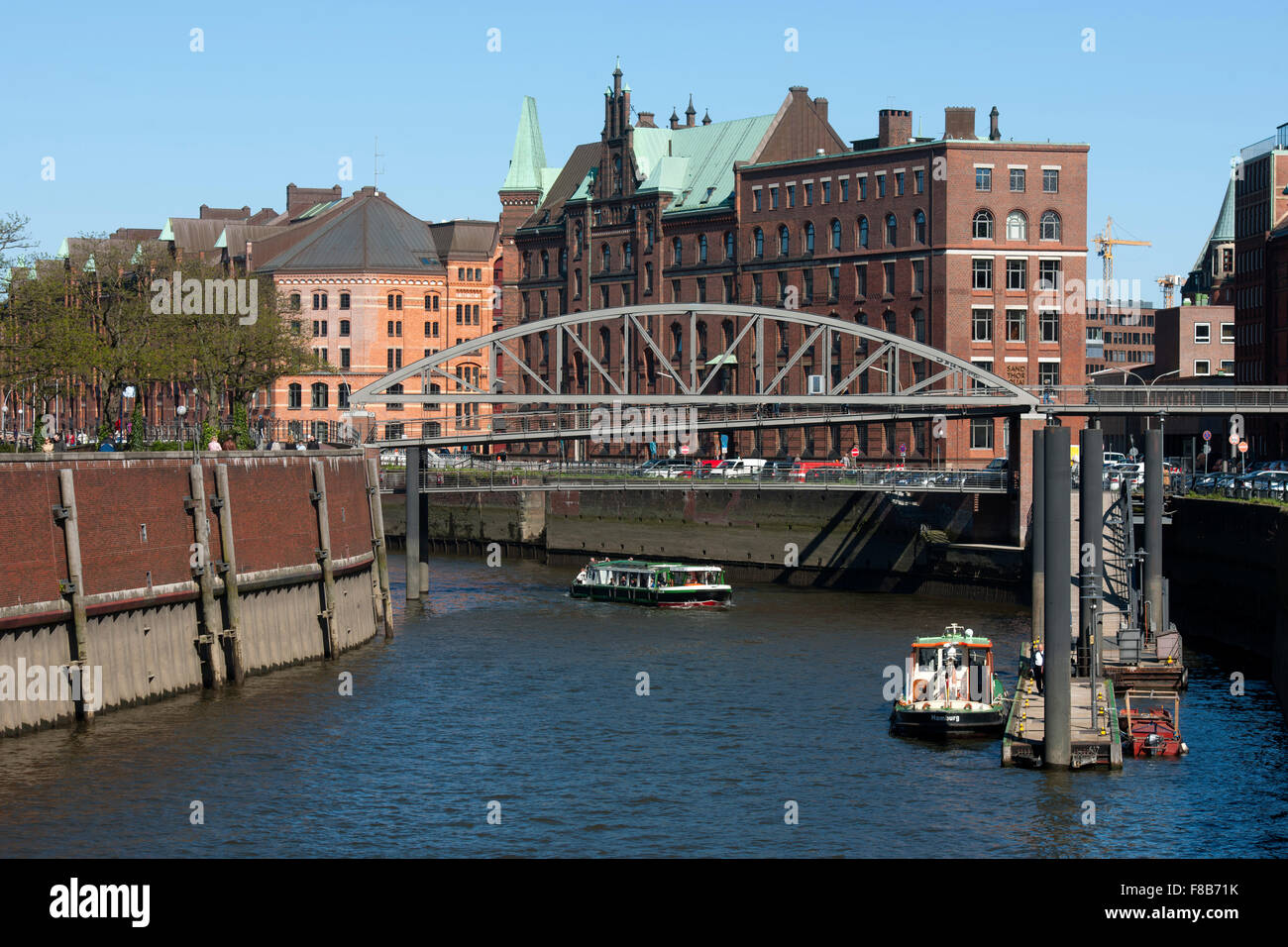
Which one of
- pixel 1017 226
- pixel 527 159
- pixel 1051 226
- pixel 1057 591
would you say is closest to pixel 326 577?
pixel 1057 591

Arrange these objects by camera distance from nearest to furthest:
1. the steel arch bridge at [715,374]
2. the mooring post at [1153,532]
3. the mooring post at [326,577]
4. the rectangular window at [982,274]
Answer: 1. the mooring post at [1153,532]
2. the mooring post at [326,577]
3. the steel arch bridge at [715,374]
4. the rectangular window at [982,274]

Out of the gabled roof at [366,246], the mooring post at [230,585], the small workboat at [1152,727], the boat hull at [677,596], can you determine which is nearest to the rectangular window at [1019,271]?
the boat hull at [677,596]

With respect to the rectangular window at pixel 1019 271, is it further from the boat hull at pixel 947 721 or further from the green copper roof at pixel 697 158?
the boat hull at pixel 947 721

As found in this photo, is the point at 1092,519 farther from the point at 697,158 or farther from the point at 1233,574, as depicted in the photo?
the point at 697,158

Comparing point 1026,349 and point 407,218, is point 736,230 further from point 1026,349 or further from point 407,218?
point 407,218

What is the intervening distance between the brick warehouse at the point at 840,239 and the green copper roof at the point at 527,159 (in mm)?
7166

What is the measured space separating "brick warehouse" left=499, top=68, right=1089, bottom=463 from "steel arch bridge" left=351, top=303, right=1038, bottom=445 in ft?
2.53

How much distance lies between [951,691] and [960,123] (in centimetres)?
7055

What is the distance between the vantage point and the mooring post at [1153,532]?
62094 millimetres

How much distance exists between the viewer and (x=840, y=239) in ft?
398

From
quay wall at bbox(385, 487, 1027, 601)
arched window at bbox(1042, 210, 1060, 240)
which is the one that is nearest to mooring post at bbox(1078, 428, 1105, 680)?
quay wall at bbox(385, 487, 1027, 601)

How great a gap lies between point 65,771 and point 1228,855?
26295mm

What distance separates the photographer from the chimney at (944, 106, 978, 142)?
114 meters
